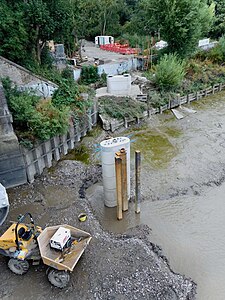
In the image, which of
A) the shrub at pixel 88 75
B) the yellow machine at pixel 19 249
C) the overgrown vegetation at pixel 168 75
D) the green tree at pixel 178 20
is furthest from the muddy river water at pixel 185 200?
the green tree at pixel 178 20

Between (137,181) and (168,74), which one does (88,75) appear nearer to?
(168,74)

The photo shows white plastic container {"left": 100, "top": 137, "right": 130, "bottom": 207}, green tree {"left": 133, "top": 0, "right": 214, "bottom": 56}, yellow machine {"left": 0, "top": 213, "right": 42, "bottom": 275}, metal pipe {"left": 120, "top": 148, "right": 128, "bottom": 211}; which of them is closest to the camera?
yellow machine {"left": 0, "top": 213, "right": 42, "bottom": 275}

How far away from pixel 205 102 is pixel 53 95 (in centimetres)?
1219

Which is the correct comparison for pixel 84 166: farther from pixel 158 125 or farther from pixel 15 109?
pixel 158 125

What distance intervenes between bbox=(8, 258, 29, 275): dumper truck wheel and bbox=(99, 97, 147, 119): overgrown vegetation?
10806 mm

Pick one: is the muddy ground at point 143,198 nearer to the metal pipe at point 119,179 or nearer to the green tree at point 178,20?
the metal pipe at point 119,179

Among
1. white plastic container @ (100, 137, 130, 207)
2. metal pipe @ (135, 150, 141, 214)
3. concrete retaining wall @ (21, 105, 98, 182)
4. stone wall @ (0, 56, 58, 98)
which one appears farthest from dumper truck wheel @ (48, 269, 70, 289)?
Answer: stone wall @ (0, 56, 58, 98)

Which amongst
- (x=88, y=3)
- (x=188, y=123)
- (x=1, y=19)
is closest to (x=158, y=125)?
(x=188, y=123)

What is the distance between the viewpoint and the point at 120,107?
57.1 feet

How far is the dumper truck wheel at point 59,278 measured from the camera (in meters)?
7.57

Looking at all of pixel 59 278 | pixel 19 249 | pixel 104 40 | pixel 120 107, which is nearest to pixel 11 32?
pixel 120 107

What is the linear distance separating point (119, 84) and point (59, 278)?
1464 centimetres

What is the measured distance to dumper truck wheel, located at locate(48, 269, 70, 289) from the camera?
7.57m

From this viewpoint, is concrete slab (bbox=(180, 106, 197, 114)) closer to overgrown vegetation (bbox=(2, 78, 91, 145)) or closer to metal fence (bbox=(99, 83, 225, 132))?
metal fence (bbox=(99, 83, 225, 132))
